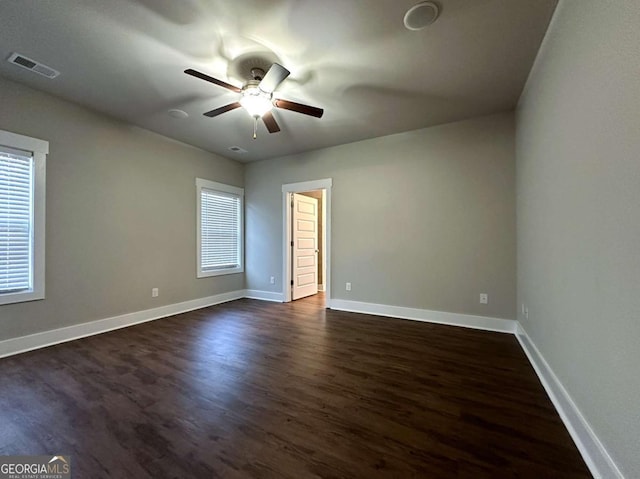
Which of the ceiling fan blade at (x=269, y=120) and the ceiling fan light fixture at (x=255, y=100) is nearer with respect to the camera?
the ceiling fan light fixture at (x=255, y=100)

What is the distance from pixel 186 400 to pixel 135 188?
126 inches

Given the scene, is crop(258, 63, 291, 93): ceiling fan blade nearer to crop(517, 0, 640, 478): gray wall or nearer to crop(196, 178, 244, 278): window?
crop(517, 0, 640, 478): gray wall

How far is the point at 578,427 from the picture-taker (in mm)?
1537

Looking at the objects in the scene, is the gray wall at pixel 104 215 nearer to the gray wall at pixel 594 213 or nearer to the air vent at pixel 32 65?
the air vent at pixel 32 65

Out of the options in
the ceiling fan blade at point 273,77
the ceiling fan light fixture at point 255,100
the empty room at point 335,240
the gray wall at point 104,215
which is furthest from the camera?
the gray wall at point 104,215

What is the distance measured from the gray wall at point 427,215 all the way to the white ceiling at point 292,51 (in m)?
0.59

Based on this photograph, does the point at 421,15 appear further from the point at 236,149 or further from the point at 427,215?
the point at 236,149

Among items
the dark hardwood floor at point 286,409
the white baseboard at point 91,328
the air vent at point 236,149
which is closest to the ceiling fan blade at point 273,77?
the air vent at point 236,149

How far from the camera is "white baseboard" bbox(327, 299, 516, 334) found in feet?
11.4

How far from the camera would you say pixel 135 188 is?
3.89 metres

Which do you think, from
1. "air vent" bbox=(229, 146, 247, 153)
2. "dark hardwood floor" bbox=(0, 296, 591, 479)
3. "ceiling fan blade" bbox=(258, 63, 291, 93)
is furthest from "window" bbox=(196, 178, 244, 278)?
"ceiling fan blade" bbox=(258, 63, 291, 93)

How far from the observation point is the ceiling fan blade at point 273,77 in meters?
2.14

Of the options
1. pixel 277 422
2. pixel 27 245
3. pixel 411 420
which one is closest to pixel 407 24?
pixel 411 420

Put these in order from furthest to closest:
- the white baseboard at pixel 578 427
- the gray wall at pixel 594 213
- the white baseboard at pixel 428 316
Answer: the white baseboard at pixel 428 316 → the white baseboard at pixel 578 427 → the gray wall at pixel 594 213
